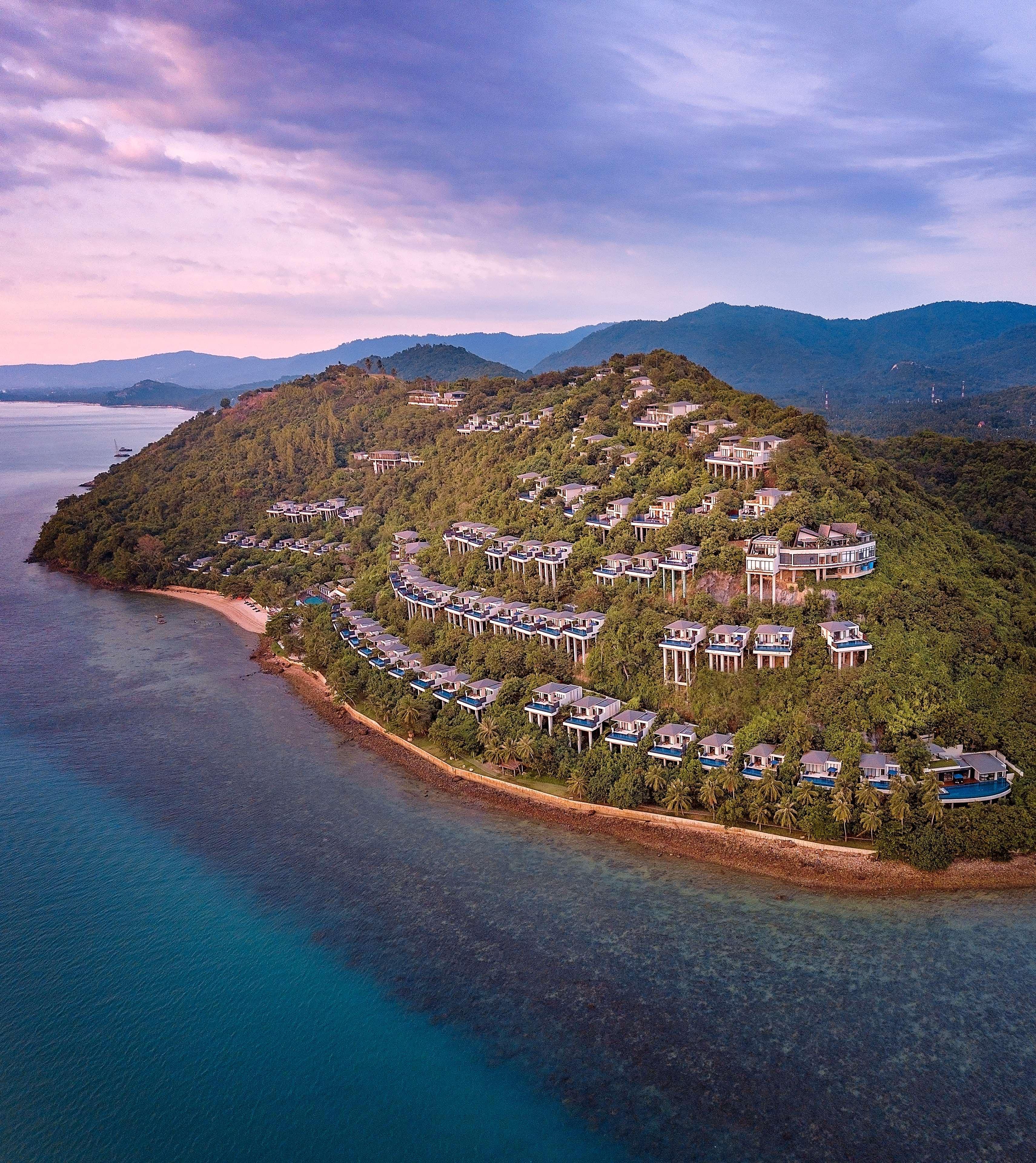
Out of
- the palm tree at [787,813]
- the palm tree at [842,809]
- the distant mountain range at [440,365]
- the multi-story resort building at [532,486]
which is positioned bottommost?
the palm tree at [787,813]

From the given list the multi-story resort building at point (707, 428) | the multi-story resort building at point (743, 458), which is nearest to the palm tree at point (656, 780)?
the multi-story resort building at point (743, 458)

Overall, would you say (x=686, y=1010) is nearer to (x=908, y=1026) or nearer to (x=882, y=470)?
(x=908, y=1026)

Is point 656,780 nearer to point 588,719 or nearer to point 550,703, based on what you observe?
point 588,719

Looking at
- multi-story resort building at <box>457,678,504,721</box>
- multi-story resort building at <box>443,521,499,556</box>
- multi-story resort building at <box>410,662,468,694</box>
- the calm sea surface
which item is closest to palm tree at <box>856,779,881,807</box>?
the calm sea surface

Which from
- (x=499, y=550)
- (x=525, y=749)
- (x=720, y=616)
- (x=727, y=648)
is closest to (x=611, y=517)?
(x=499, y=550)

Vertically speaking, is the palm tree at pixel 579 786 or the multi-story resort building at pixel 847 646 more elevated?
the multi-story resort building at pixel 847 646

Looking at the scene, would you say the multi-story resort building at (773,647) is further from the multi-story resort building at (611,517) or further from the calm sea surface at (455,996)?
the multi-story resort building at (611,517)

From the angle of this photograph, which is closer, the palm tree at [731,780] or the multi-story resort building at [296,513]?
the palm tree at [731,780]
